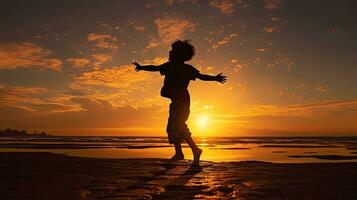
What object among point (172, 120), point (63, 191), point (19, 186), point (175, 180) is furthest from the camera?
point (172, 120)

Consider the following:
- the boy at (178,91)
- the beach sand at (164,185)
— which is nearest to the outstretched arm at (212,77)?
the boy at (178,91)

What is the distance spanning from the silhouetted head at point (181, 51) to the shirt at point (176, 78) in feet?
0.76

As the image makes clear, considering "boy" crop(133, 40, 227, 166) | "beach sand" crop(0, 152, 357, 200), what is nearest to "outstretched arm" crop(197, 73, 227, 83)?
"boy" crop(133, 40, 227, 166)

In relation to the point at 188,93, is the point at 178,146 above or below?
below

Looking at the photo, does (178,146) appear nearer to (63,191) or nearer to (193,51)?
(193,51)

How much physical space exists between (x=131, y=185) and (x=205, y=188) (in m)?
0.92

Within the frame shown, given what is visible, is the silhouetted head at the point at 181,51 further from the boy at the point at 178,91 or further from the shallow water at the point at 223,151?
the shallow water at the point at 223,151

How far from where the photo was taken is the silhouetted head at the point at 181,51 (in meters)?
8.88

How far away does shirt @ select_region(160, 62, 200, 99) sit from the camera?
28.0ft

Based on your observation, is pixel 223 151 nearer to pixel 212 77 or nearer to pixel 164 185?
pixel 212 77

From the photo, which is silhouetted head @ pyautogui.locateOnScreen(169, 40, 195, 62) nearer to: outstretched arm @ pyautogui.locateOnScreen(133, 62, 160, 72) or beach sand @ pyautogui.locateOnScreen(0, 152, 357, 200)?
outstretched arm @ pyautogui.locateOnScreen(133, 62, 160, 72)

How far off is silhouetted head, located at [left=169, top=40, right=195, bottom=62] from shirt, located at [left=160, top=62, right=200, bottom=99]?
23 cm

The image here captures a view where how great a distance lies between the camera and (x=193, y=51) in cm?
907

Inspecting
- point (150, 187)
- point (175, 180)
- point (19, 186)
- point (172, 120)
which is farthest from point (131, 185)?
point (172, 120)
